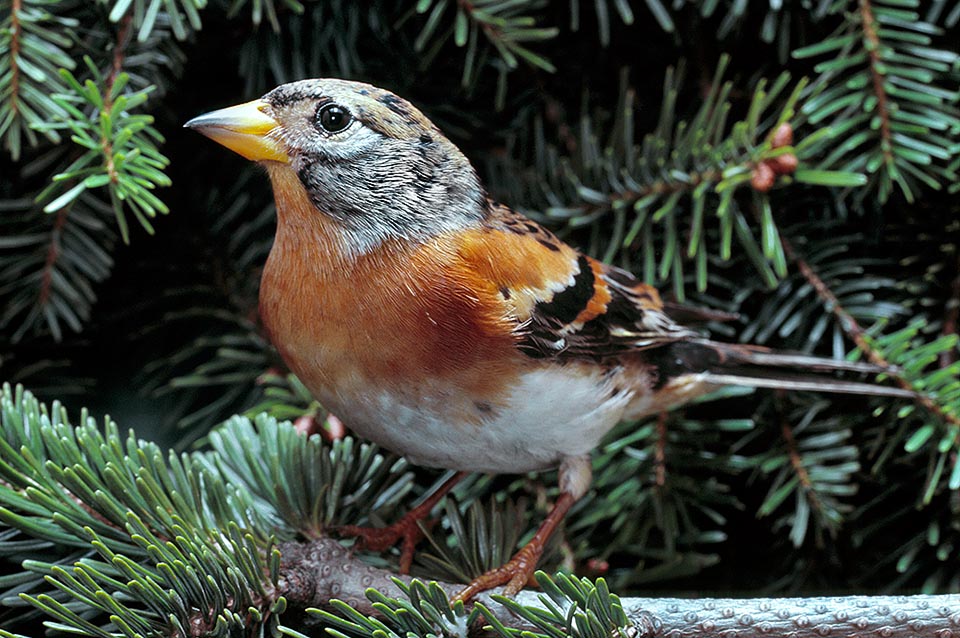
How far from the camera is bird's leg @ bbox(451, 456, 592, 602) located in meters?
1.09

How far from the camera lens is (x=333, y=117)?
1134mm

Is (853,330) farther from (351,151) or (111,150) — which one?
(111,150)

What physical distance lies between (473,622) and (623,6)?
31.8 inches

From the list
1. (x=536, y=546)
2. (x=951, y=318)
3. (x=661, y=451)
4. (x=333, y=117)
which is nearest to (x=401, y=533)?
(x=536, y=546)

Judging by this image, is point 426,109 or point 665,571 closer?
point 665,571

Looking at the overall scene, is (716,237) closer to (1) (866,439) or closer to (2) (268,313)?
(1) (866,439)

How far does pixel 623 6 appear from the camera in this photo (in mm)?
1244

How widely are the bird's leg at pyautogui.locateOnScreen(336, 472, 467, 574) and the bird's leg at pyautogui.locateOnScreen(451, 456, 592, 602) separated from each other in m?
0.11

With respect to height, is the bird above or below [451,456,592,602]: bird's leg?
above

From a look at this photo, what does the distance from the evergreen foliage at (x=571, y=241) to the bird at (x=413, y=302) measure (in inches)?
3.6

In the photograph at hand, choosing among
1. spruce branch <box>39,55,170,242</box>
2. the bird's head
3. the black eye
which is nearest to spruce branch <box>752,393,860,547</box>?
the bird's head

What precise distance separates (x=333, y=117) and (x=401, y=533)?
1.75 ft

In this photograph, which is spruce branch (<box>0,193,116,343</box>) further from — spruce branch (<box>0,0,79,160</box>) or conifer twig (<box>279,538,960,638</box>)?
conifer twig (<box>279,538,960,638</box>)

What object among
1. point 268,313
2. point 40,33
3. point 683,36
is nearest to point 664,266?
point 683,36
